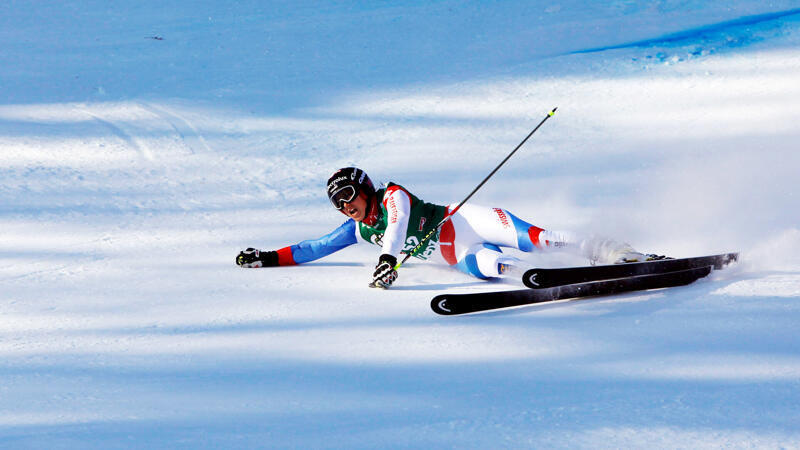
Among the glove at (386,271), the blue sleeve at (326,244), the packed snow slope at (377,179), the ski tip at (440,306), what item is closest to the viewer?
the packed snow slope at (377,179)

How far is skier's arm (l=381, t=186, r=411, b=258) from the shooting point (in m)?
3.90

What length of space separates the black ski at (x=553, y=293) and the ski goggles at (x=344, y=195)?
715 millimetres

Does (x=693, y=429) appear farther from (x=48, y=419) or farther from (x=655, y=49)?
(x=655, y=49)

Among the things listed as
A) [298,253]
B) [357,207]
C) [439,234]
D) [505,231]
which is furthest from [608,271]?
[298,253]

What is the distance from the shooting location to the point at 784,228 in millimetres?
4336

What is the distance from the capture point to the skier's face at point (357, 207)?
3.98 metres

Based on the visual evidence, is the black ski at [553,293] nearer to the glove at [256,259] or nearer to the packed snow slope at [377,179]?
the packed snow slope at [377,179]

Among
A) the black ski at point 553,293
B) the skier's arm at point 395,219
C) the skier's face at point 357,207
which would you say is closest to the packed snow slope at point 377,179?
the black ski at point 553,293

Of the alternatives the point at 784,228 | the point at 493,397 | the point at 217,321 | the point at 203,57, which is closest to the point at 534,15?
the point at 203,57

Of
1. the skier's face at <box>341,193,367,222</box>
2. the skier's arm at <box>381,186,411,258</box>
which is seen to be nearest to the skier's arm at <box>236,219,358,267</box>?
the skier's face at <box>341,193,367,222</box>

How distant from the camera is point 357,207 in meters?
4.00

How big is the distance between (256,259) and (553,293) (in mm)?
1523

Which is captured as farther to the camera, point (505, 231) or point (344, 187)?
point (505, 231)

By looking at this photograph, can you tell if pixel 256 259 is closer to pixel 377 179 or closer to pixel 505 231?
pixel 505 231
